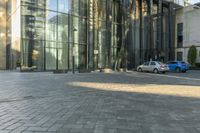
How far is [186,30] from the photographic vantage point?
5950 cm

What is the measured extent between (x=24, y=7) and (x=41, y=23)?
264 centimetres

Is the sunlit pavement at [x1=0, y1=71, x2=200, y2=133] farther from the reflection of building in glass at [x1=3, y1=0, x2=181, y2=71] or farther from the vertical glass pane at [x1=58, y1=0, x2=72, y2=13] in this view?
the vertical glass pane at [x1=58, y1=0, x2=72, y2=13]

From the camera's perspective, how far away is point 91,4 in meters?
43.1

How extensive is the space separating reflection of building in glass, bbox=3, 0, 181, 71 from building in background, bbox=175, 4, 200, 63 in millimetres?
3948

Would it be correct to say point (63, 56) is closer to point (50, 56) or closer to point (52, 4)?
point (50, 56)

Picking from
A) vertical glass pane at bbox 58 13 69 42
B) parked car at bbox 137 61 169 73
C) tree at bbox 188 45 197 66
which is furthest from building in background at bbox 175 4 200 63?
vertical glass pane at bbox 58 13 69 42

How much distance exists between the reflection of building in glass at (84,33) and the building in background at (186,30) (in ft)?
13.0

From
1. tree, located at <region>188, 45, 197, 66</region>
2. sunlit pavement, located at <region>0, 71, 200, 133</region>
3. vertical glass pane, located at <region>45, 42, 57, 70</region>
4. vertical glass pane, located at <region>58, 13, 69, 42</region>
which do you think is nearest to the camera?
sunlit pavement, located at <region>0, 71, 200, 133</region>

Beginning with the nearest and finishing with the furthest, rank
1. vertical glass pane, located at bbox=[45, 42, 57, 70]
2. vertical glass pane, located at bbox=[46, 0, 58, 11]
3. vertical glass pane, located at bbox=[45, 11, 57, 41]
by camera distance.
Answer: vertical glass pane, located at bbox=[45, 42, 57, 70] < vertical glass pane, located at bbox=[45, 11, 57, 41] < vertical glass pane, located at bbox=[46, 0, 58, 11]

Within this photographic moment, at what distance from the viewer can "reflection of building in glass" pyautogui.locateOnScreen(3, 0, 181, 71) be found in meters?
35.4

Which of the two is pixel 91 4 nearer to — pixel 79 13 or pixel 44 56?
pixel 79 13

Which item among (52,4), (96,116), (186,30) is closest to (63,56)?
(52,4)

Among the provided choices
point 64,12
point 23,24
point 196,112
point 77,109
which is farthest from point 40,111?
point 64,12

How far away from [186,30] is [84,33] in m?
25.3
